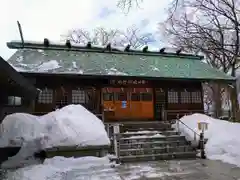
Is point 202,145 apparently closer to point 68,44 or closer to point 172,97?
point 172,97

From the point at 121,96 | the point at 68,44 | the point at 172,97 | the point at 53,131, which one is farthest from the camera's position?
the point at 68,44

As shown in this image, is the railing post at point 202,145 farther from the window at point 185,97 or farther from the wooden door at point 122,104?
the window at point 185,97

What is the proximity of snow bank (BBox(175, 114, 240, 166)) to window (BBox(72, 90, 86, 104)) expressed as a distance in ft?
20.3

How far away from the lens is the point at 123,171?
7.89 m

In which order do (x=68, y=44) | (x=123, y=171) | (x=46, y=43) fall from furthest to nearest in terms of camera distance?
(x=68, y=44) → (x=46, y=43) → (x=123, y=171)

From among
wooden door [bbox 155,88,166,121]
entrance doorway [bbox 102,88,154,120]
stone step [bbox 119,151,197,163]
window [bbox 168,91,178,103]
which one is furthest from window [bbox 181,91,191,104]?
stone step [bbox 119,151,197,163]

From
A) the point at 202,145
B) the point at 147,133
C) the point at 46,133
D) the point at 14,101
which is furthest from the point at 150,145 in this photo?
the point at 14,101

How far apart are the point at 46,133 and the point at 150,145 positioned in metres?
4.53

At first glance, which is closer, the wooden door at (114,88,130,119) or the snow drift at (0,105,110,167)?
the snow drift at (0,105,110,167)

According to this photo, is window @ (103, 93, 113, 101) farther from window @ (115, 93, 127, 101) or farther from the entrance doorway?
window @ (115, 93, 127, 101)

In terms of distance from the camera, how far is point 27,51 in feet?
53.4

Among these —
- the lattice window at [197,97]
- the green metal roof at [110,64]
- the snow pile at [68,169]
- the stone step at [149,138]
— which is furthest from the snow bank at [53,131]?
the lattice window at [197,97]

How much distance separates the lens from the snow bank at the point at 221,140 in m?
9.63

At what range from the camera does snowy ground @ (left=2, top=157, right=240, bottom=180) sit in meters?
7.09
